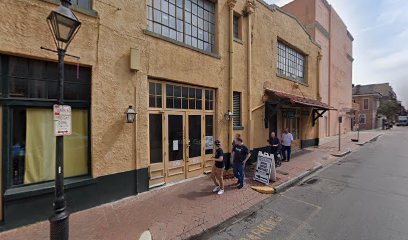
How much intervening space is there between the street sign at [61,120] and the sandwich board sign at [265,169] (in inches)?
251

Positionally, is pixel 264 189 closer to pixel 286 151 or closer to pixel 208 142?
pixel 208 142

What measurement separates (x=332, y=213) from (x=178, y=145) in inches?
192

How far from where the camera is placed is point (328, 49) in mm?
22391

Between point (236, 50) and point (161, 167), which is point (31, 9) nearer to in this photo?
point (161, 167)

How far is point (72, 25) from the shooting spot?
3.48 m

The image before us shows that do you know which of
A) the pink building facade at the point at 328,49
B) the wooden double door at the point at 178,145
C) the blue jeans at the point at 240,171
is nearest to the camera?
the wooden double door at the point at 178,145

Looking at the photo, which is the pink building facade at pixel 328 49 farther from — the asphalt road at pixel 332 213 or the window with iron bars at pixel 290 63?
the asphalt road at pixel 332 213

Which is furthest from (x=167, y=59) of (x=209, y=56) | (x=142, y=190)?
(x=142, y=190)

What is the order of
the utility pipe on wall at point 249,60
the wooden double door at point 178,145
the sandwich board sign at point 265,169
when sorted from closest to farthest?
the wooden double door at point 178,145, the sandwich board sign at point 265,169, the utility pipe on wall at point 249,60

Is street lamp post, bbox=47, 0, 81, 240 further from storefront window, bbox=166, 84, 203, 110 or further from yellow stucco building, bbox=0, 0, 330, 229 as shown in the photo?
→ storefront window, bbox=166, 84, 203, 110

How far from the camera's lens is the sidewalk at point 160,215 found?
449 cm

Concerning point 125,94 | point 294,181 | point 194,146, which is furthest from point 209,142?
point 125,94

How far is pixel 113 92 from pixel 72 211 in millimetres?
3102

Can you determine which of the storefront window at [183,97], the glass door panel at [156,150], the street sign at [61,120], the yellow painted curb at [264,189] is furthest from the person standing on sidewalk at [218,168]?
the street sign at [61,120]
